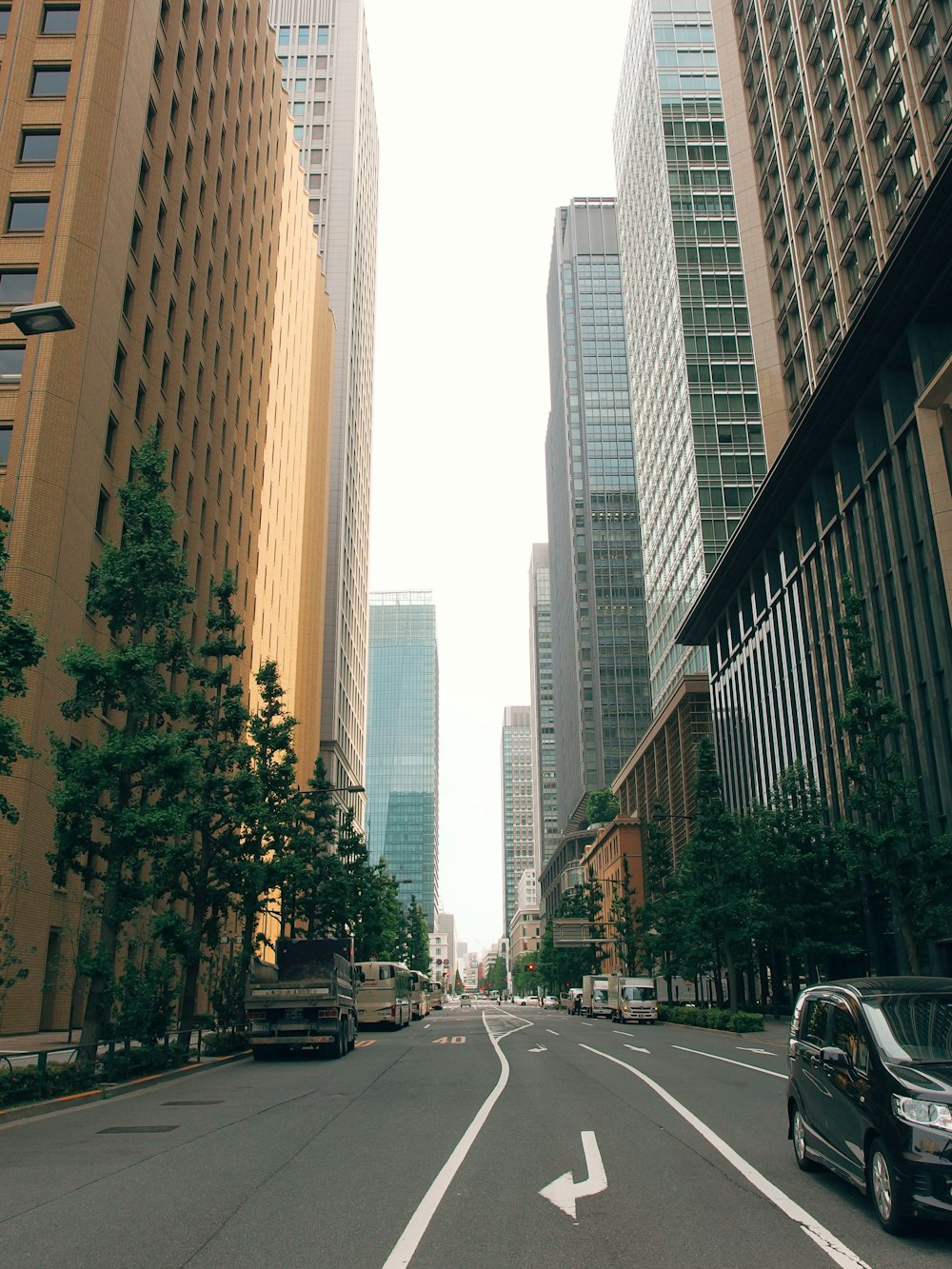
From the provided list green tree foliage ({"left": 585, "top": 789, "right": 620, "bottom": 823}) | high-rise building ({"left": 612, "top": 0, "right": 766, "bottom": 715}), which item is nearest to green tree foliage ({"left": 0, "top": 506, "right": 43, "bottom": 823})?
high-rise building ({"left": 612, "top": 0, "right": 766, "bottom": 715})

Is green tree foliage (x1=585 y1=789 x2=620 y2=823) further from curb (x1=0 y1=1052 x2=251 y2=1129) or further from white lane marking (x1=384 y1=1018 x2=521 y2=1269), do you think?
white lane marking (x1=384 y1=1018 x2=521 y2=1269)

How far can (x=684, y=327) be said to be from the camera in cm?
8150

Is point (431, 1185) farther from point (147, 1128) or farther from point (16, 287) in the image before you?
point (16, 287)

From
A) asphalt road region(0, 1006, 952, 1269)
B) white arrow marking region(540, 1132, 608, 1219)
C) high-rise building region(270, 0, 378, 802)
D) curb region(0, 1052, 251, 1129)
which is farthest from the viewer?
high-rise building region(270, 0, 378, 802)

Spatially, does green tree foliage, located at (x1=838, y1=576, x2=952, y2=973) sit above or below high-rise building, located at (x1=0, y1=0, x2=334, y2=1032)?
below

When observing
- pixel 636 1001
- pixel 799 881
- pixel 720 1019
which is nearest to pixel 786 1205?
pixel 720 1019

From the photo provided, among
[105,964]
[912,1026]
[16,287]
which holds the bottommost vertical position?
[912,1026]

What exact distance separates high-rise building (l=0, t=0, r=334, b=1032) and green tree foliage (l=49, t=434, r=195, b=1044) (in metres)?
1.28

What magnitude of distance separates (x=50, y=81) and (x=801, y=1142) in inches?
1568

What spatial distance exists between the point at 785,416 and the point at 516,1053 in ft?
127

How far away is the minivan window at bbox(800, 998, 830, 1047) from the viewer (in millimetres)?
8867

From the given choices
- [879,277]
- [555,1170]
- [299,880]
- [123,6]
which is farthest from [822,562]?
[555,1170]

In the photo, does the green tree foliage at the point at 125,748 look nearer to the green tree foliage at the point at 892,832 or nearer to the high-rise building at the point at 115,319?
the high-rise building at the point at 115,319

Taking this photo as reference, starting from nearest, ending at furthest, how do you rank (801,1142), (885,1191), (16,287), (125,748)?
(885,1191) < (801,1142) < (125,748) < (16,287)
